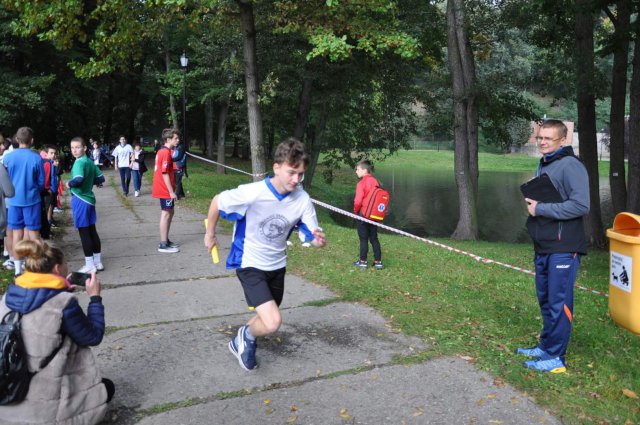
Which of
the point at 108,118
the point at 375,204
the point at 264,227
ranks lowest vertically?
the point at 375,204

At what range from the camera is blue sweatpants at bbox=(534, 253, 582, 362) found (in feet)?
14.4

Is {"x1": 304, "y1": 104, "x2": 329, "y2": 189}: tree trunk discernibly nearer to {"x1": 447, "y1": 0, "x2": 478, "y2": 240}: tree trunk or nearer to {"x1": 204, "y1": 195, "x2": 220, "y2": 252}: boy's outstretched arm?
{"x1": 447, "y1": 0, "x2": 478, "y2": 240}: tree trunk

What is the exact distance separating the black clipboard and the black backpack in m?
3.55

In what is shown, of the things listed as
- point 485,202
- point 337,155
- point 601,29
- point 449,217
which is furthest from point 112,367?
point 485,202

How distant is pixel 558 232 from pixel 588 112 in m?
12.2

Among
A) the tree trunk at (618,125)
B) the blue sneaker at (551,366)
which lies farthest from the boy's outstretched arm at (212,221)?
the tree trunk at (618,125)

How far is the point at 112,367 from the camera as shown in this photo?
179 inches

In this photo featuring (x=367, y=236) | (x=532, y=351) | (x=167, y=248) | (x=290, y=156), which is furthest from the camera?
(x=167, y=248)

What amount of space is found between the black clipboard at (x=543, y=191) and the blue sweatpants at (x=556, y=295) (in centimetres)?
42

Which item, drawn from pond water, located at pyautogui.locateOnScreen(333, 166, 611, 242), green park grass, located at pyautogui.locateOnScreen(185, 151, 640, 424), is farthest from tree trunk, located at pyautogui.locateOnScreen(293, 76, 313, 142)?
green park grass, located at pyautogui.locateOnScreen(185, 151, 640, 424)

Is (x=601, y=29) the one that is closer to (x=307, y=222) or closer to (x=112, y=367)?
(x=307, y=222)

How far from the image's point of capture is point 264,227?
4.37 meters

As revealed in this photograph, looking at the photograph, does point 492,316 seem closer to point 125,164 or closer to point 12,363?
point 12,363

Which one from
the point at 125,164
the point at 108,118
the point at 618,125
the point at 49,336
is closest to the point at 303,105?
the point at 125,164
